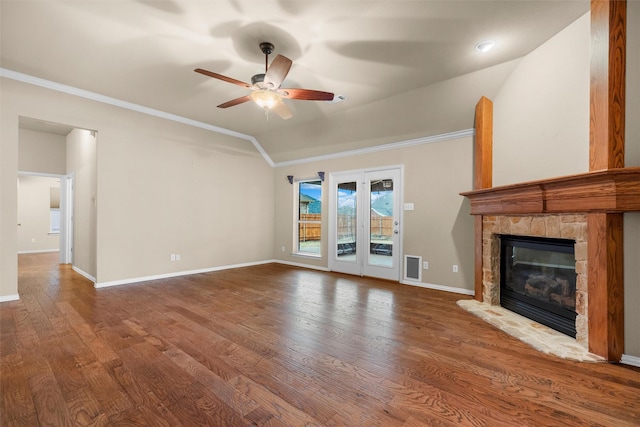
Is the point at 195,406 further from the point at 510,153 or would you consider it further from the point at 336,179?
the point at 336,179

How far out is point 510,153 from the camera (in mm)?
3387

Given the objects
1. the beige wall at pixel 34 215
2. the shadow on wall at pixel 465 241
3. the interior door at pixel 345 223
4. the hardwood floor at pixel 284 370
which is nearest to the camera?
the hardwood floor at pixel 284 370

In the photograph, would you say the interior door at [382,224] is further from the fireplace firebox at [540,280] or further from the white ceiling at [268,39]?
the fireplace firebox at [540,280]

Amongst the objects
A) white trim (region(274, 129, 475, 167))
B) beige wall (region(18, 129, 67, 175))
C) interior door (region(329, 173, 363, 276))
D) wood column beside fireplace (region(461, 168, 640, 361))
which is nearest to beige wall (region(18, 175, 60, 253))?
beige wall (region(18, 129, 67, 175))

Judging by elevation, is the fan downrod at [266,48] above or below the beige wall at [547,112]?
above

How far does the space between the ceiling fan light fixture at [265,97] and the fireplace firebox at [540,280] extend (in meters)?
3.26

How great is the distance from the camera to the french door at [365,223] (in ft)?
16.1

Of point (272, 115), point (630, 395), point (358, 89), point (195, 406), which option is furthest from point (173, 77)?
point (630, 395)

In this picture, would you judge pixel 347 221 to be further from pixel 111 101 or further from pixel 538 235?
pixel 111 101

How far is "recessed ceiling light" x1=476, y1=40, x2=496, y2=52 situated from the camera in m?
2.77

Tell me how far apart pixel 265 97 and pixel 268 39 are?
549mm

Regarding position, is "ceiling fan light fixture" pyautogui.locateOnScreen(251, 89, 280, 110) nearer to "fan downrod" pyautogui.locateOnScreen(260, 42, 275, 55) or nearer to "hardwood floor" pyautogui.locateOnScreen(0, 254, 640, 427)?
"fan downrod" pyautogui.locateOnScreen(260, 42, 275, 55)

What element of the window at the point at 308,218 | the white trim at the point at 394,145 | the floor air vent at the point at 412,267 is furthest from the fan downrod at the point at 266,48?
the floor air vent at the point at 412,267

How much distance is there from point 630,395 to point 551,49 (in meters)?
3.00
